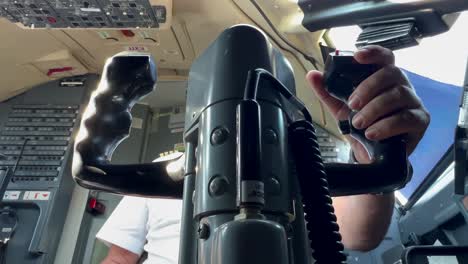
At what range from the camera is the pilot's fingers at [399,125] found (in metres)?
0.42

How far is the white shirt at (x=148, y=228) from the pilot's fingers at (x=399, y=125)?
3.22ft

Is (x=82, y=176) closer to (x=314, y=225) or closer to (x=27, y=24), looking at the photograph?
(x=314, y=225)

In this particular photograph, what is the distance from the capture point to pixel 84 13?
1893 millimetres

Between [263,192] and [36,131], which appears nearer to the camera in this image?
[263,192]

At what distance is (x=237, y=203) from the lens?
29 cm

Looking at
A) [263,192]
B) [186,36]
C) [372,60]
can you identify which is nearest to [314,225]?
[263,192]

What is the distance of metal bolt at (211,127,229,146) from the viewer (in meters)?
0.33

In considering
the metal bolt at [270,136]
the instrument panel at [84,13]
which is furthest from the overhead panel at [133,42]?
the metal bolt at [270,136]

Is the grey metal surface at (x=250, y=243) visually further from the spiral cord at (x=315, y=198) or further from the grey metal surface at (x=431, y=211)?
the grey metal surface at (x=431, y=211)

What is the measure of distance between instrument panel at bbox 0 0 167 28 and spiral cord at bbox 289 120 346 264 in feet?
5.47

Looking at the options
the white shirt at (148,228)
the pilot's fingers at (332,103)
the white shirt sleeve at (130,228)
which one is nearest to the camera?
the pilot's fingers at (332,103)

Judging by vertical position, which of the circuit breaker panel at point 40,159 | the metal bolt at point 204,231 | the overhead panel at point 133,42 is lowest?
the metal bolt at point 204,231

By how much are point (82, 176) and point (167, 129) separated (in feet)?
7.21

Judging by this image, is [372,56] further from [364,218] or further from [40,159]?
[40,159]
